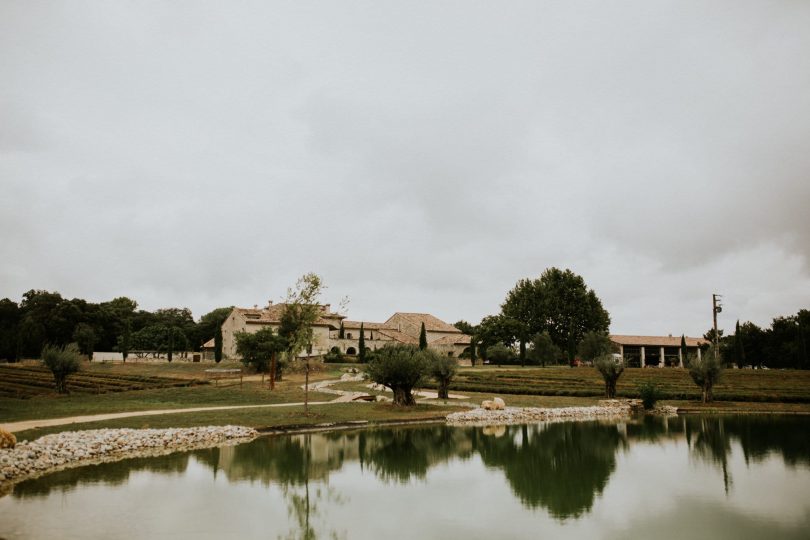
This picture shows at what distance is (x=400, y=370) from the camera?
2878cm

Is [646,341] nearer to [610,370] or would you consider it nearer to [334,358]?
[334,358]

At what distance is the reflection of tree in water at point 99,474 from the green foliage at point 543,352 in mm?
62164

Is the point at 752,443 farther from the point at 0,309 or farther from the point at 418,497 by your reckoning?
the point at 0,309

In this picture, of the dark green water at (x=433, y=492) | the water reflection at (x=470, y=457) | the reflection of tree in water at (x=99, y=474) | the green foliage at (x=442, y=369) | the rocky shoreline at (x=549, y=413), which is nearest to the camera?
the dark green water at (x=433, y=492)

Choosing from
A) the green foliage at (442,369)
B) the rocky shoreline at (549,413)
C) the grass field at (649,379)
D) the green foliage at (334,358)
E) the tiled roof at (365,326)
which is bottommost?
the rocky shoreline at (549,413)

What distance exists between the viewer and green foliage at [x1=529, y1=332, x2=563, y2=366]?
2906 inches

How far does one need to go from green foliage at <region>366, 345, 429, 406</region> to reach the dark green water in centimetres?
836

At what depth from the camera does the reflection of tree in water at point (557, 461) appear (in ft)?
39.7

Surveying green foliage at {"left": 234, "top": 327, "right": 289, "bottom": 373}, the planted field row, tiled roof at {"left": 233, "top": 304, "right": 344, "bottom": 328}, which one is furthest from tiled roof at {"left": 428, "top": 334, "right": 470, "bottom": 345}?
the planted field row

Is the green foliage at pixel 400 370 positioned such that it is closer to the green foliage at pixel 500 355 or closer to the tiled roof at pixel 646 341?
the green foliage at pixel 500 355

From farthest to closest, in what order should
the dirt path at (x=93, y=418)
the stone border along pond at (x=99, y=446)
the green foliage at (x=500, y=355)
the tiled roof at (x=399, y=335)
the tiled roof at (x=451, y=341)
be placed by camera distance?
the tiled roof at (x=451, y=341), the tiled roof at (x=399, y=335), the green foliage at (x=500, y=355), the dirt path at (x=93, y=418), the stone border along pond at (x=99, y=446)

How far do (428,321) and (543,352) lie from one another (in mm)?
23609

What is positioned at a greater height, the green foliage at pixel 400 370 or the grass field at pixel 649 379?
the green foliage at pixel 400 370

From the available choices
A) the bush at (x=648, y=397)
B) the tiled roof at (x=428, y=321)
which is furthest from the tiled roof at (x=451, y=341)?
the bush at (x=648, y=397)
